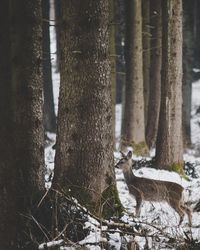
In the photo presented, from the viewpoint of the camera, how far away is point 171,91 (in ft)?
42.8

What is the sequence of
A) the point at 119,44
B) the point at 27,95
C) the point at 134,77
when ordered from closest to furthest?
the point at 27,95 → the point at 134,77 → the point at 119,44

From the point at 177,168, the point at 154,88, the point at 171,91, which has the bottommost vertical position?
the point at 177,168

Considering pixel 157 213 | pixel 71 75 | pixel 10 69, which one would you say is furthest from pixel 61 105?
pixel 157 213

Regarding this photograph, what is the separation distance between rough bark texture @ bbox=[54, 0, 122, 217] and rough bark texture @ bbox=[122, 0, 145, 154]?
341 inches

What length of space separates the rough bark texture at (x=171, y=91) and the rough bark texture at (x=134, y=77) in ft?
11.5

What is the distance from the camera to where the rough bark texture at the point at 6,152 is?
24.0 ft

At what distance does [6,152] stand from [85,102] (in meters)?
1.43

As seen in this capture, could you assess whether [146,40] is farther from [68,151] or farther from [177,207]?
[68,151]

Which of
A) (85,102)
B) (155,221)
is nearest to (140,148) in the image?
(155,221)

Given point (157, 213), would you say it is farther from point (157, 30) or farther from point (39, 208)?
point (157, 30)

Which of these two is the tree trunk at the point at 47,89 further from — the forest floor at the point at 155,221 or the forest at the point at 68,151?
the forest at the point at 68,151

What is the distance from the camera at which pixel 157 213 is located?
31.7 ft

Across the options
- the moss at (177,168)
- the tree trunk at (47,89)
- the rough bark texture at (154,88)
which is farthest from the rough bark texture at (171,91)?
the tree trunk at (47,89)

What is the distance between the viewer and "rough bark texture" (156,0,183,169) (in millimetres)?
12953
